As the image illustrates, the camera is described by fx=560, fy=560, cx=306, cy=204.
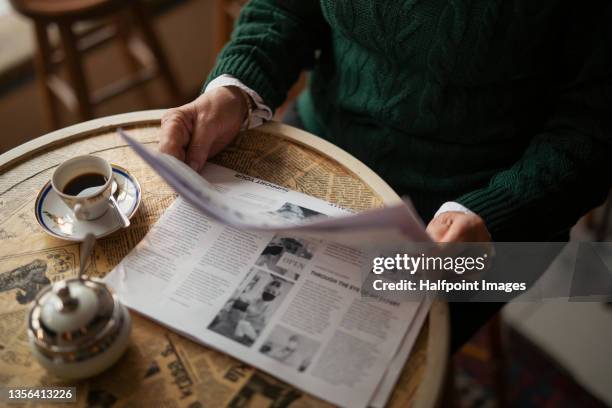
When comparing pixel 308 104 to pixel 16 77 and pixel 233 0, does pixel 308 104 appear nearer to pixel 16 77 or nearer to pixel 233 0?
pixel 233 0

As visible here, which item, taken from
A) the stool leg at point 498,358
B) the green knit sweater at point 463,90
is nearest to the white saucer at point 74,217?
the green knit sweater at point 463,90

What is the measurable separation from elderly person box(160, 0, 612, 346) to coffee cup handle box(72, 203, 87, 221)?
0.52ft

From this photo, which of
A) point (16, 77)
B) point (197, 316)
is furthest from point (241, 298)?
point (16, 77)

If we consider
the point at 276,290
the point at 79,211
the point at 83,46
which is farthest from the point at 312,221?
the point at 83,46

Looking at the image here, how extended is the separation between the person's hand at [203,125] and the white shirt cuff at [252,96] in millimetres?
11

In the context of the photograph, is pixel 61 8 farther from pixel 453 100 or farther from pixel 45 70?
pixel 453 100

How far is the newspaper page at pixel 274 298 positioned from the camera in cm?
64

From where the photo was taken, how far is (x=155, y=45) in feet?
5.65

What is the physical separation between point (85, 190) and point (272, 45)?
42cm

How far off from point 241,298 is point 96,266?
21cm

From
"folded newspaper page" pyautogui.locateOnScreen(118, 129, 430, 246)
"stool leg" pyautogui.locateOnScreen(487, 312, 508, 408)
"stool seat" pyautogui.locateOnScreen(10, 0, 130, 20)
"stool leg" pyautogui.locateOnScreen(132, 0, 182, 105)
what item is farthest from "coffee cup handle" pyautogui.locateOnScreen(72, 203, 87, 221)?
"stool leg" pyautogui.locateOnScreen(132, 0, 182, 105)

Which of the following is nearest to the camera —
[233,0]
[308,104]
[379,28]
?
[379,28]

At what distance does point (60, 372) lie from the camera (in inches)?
23.9

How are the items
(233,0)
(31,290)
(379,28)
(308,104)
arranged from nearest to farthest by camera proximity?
(31,290), (379,28), (308,104), (233,0)
